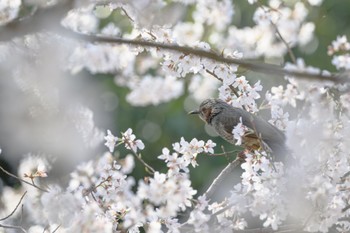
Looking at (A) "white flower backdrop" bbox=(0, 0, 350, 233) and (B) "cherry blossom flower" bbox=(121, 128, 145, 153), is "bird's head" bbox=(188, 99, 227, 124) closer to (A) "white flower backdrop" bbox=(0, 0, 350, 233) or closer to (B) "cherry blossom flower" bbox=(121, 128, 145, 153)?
(A) "white flower backdrop" bbox=(0, 0, 350, 233)

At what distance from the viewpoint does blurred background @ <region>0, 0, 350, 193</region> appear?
231cm

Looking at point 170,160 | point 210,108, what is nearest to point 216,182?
point 170,160

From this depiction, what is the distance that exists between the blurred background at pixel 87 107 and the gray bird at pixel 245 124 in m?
0.24

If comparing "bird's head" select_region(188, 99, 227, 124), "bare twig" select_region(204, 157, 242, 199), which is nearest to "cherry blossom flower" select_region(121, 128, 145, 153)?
"bare twig" select_region(204, 157, 242, 199)

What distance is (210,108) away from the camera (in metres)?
4.31

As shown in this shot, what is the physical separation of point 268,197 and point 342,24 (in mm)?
5552

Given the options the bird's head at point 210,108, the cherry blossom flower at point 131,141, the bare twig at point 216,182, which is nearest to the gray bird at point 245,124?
the bird's head at point 210,108

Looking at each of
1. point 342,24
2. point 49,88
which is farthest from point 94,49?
point 342,24

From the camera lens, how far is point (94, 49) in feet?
16.9

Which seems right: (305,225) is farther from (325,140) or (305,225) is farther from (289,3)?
(289,3)

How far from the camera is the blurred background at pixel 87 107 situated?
2311mm

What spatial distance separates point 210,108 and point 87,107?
104 centimetres

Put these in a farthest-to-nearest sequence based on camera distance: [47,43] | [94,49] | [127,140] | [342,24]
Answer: [342,24], [94,49], [127,140], [47,43]

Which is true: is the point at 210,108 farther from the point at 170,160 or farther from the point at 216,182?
the point at 170,160
